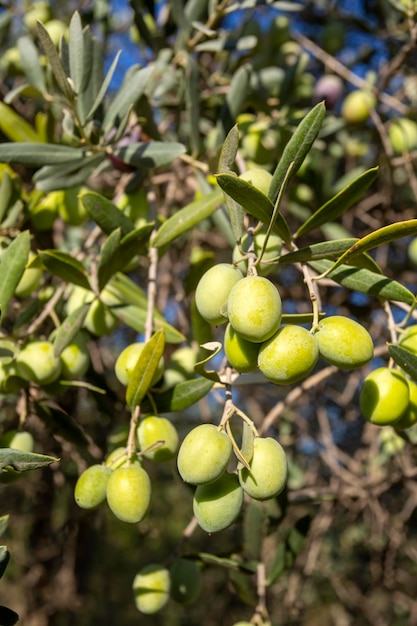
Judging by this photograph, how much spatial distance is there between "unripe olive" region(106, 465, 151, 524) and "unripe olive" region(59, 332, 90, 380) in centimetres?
25

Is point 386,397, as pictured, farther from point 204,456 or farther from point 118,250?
point 118,250

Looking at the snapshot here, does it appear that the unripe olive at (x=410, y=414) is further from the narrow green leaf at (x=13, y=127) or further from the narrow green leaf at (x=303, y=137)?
the narrow green leaf at (x=13, y=127)

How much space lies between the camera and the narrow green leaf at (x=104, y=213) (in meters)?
0.88

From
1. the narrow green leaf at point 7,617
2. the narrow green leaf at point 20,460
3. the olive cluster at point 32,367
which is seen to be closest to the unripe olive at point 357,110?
the olive cluster at point 32,367

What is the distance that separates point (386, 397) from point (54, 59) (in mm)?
701

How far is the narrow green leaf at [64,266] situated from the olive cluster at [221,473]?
0.38 m

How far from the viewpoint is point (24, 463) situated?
0.71 meters

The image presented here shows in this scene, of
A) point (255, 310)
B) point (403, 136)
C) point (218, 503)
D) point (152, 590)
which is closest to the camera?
point (255, 310)

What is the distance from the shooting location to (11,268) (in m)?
0.88

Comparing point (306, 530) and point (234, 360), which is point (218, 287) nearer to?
point (234, 360)

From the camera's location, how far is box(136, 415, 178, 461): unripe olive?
0.84m

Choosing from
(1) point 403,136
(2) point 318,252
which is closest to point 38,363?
(2) point 318,252

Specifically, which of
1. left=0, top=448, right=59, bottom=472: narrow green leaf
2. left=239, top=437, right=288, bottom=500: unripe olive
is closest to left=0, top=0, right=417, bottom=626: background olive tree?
left=0, top=448, right=59, bottom=472: narrow green leaf

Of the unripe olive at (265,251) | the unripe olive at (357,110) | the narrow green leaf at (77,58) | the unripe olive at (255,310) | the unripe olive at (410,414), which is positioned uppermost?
the narrow green leaf at (77,58)
